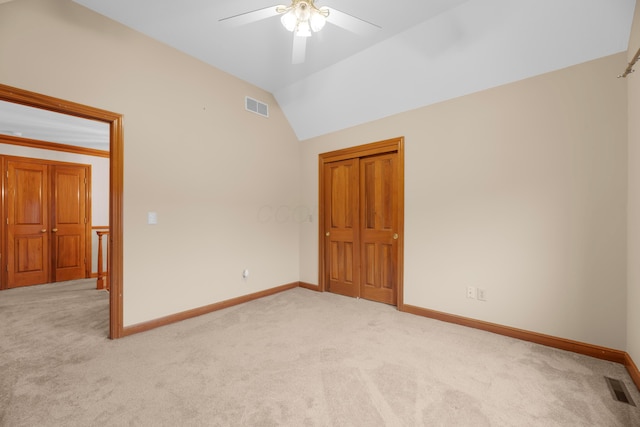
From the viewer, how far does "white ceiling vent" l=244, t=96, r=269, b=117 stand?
376 centimetres

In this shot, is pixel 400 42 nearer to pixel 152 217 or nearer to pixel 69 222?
pixel 152 217

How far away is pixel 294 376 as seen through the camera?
6.44 ft

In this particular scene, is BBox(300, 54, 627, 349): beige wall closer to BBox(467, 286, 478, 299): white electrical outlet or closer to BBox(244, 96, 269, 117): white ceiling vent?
BBox(467, 286, 478, 299): white electrical outlet

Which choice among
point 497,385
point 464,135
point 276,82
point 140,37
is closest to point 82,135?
point 140,37

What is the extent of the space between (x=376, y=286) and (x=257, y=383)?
7.24ft

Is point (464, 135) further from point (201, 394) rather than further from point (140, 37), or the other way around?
point (140, 37)

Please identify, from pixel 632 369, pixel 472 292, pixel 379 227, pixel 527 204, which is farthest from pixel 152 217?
pixel 632 369

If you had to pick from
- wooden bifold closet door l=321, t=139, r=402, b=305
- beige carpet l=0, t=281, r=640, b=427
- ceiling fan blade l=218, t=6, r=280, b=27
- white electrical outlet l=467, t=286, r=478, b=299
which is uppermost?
ceiling fan blade l=218, t=6, r=280, b=27

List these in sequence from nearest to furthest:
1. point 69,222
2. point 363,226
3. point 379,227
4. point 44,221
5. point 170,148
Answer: point 170,148 → point 379,227 → point 363,226 → point 44,221 → point 69,222

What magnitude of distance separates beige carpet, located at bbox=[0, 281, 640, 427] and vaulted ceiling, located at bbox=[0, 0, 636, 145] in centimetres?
252

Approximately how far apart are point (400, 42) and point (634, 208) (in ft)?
7.72

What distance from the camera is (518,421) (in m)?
1.53

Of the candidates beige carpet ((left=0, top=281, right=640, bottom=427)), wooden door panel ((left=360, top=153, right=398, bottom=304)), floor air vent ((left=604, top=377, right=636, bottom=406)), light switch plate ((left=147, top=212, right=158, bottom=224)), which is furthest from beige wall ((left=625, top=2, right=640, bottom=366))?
light switch plate ((left=147, top=212, right=158, bottom=224))

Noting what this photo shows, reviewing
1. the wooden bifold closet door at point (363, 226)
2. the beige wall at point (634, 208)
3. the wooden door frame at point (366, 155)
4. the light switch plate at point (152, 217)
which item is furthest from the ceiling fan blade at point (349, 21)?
the light switch plate at point (152, 217)
